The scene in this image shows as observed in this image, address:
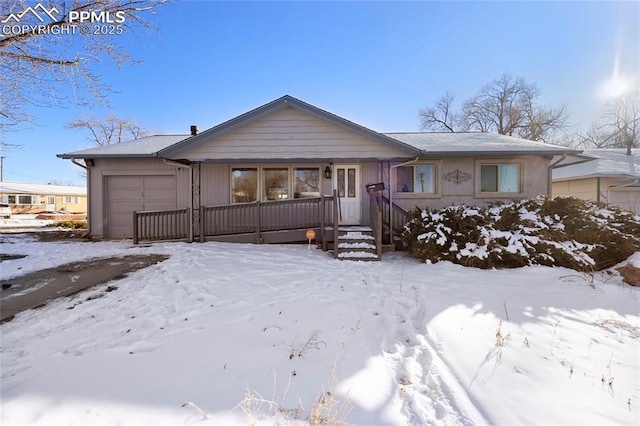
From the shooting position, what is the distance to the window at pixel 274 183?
9.79 metres

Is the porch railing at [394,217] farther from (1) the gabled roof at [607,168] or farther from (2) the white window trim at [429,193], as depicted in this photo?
(1) the gabled roof at [607,168]

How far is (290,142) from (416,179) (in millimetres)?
4641

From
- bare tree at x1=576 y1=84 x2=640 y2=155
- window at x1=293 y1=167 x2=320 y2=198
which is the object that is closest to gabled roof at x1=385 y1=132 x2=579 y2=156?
window at x1=293 y1=167 x2=320 y2=198

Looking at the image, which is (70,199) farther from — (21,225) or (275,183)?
(275,183)

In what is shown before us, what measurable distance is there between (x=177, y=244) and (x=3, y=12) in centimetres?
665

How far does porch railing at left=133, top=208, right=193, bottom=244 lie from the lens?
8.80 meters

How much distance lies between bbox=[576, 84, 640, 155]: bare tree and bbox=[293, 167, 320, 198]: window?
2977 cm

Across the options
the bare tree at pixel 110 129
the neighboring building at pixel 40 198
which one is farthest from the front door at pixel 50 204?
the bare tree at pixel 110 129

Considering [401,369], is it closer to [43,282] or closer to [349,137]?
[43,282]

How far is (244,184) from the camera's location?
388 inches

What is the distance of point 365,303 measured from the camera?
4125mm

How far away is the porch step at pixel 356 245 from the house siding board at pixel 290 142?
7.48 ft

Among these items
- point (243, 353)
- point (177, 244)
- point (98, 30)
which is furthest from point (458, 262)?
point (98, 30)

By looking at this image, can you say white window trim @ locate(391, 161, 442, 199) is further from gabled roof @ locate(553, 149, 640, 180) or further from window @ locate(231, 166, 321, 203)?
gabled roof @ locate(553, 149, 640, 180)
